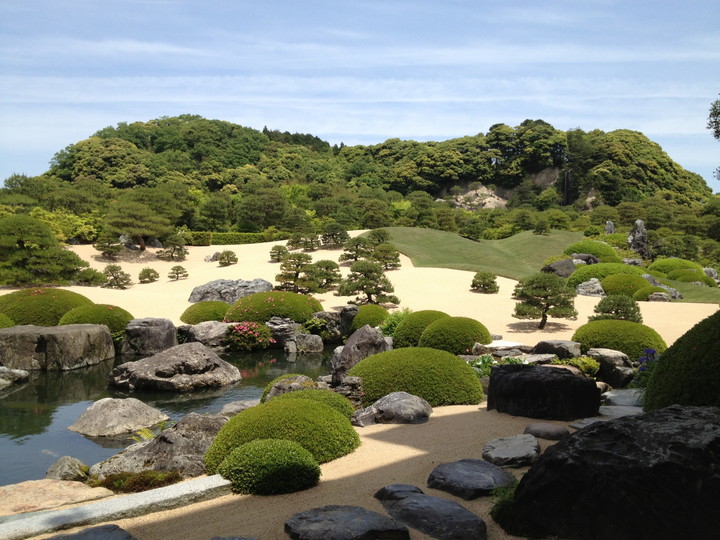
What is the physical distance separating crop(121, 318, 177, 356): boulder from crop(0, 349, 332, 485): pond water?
0.53 meters

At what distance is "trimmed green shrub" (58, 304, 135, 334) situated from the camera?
16.7 m

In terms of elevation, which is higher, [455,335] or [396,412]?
[455,335]

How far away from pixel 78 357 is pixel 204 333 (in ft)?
11.3

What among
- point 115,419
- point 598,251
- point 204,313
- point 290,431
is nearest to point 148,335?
point 204,313

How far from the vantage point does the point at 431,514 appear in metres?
4.32

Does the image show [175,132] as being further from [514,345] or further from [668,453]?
[668,453]

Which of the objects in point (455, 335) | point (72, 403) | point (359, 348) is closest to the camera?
point (359, 348)

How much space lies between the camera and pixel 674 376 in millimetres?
5531

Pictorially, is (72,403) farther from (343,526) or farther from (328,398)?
(343,526)

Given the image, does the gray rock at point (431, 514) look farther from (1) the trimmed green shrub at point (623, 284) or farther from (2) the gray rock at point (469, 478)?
(1) the trimmed green shrub at point (623, 284)

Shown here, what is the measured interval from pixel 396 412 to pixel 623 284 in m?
16.1

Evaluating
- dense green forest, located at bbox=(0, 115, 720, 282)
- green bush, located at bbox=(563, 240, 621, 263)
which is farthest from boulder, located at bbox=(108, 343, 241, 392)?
green bush, located at bbox=(563, 240, 621, 263)

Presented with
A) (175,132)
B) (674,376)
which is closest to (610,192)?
(175,132)

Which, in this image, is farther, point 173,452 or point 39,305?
point 39,305
